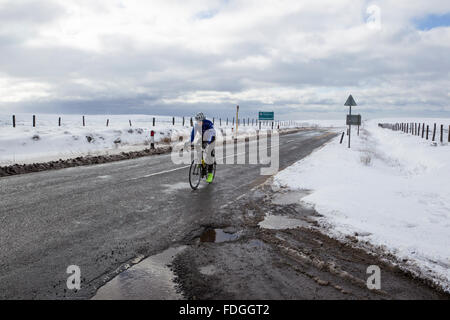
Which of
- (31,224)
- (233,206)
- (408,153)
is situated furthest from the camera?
(408,153)

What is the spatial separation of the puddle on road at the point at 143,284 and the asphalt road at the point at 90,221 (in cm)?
16

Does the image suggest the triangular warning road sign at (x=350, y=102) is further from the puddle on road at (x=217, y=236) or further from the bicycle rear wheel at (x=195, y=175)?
the puddle on road at (x=217, y=236)

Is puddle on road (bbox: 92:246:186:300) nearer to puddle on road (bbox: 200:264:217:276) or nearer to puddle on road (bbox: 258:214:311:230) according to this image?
puddle on road (bbox: 200:264:217:276)

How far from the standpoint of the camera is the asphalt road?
3643 mm

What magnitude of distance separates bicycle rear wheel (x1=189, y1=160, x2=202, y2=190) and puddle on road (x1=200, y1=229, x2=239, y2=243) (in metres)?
3.54

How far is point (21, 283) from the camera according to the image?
3.41 m

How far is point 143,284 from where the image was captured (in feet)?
11.3

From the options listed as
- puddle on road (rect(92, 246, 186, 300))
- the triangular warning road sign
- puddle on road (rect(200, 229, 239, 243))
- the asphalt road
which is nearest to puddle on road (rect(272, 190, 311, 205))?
the asphalt road

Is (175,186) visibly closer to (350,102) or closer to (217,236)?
(217,236)

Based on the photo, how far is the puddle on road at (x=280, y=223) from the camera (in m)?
5.53
